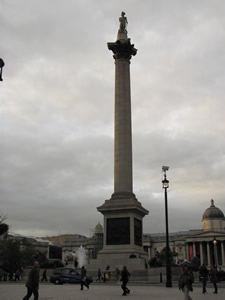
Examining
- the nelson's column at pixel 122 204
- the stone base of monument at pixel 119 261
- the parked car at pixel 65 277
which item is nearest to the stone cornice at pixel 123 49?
the nelson's column at pixel 122 204

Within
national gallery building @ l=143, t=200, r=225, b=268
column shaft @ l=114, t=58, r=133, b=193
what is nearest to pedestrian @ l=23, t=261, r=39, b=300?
column shaft @ l=114, t=58, r=133, b=193

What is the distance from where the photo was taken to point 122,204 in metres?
47.6

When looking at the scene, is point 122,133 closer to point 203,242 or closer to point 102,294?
point 102,294

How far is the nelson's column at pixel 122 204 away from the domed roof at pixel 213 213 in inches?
4338

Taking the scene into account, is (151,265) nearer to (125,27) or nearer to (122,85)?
(122,85)

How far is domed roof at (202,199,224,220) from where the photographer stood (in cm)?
15431

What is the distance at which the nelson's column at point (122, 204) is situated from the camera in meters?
46.4

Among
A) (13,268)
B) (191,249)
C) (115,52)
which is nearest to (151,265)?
(13,268)

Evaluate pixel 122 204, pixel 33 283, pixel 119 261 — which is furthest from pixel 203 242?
pixel 33 283

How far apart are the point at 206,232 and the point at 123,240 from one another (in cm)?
10718

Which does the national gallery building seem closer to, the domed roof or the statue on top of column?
the domed roof

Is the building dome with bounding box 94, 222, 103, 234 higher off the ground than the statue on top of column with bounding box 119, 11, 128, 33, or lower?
lower

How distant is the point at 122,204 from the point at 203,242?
10739cm

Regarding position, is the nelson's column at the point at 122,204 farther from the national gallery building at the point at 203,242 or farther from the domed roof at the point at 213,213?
the domed roof at the point at 213,213
